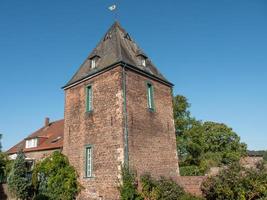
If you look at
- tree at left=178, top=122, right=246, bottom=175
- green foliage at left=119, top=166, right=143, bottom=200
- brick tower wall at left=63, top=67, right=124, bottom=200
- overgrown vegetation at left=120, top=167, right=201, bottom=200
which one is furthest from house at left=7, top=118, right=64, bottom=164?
tree at left=178, top=122, right=246, bottom=175

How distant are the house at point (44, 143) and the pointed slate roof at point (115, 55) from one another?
21.1 feet

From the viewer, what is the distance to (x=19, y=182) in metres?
17.6

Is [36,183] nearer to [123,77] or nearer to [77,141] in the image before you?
[77,141]

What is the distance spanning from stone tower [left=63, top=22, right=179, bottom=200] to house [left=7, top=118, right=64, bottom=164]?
520 cm

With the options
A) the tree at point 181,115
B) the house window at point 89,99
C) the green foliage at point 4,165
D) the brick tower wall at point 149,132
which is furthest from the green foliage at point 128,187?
the tree at point 181,115

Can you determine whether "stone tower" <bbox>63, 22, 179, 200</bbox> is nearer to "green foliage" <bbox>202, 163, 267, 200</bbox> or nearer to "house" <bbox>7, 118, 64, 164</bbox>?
"green foliage" <bbox>202, 163, 267, 200</bbox>

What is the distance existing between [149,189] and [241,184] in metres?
4.81

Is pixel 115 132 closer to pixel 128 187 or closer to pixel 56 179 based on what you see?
pixel 128 187

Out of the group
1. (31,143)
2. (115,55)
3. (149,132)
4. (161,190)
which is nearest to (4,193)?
(31,143)

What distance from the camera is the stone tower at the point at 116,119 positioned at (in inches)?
574

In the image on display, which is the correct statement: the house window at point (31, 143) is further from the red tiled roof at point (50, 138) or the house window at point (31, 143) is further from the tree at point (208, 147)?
the tree at point (208, 147)

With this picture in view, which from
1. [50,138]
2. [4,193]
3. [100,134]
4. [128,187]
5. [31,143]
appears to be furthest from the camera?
[31,143]

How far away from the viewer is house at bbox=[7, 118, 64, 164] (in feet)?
73.8

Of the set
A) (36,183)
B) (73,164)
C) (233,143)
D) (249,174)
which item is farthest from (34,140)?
(233,143)
